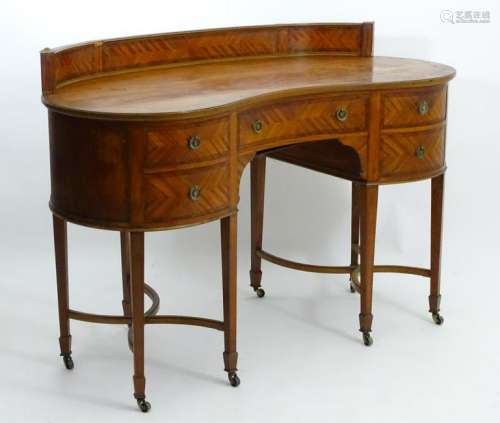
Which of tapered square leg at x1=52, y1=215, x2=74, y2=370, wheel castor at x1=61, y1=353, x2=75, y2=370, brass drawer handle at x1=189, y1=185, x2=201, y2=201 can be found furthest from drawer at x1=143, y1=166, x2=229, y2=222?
wheel castor at x1=61, y1=353, x2=75, y2=370

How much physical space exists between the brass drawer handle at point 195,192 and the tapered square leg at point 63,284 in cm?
60

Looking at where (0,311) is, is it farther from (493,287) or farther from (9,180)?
(493,287)

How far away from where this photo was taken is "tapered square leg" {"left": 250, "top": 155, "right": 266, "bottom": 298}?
5883 millimetres

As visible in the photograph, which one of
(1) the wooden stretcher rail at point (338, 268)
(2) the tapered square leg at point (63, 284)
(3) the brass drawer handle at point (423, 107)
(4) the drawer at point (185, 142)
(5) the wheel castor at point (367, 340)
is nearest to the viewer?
(4) the drawer at point (185, 142)

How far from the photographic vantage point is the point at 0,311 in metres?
5.70

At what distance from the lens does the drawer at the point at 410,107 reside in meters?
5.12

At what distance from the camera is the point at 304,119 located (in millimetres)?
4957

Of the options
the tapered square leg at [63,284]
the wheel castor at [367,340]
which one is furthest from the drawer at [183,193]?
the wheel castor at [367,340]

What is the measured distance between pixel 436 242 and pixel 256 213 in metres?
0.94

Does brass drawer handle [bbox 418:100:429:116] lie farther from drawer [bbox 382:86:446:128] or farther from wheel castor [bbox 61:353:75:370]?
wheel castor [bbox 61:353:75:370]

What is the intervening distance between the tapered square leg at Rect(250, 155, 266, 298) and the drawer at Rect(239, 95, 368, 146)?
2.74ft

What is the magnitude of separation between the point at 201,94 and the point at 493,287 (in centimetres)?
212

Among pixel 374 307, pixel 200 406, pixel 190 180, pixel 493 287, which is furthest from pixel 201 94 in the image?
pixel 493 287

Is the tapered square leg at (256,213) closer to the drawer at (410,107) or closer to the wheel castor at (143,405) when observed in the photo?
the drawer at (410,107)
